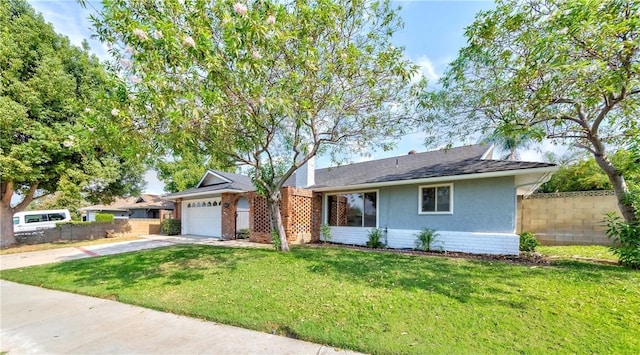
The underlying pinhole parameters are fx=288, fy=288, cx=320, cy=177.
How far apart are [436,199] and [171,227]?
16.6 m

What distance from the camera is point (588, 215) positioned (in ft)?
37.5

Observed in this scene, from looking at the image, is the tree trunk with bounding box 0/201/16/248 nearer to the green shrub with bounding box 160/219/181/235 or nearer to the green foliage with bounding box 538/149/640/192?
the green shrub with bounding box 160/219/181/235

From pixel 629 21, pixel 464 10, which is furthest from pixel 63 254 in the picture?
pixel 629 21

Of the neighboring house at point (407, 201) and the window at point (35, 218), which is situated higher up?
the neighboring house at point (407, 201)

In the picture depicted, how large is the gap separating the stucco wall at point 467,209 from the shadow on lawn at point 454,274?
214cm

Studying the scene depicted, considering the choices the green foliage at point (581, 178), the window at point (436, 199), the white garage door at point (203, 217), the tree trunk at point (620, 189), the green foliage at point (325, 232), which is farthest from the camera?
the white garage door at point (203, 217)

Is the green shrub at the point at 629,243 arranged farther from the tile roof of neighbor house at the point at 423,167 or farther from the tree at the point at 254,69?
the tree at the point at 254,69

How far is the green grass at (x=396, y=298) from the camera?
3.86 meters

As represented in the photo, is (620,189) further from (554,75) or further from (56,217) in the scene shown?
(56,217)

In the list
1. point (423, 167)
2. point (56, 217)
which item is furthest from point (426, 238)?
point (56, 217)

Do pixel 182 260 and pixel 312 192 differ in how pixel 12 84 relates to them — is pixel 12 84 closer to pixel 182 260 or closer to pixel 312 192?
pixel 182 260

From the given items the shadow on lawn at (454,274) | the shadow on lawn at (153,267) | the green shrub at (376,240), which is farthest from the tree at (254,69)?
the green shrub at (376,240)

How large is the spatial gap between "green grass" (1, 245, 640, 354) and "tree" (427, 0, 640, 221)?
406cm

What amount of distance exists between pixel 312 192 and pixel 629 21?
1121cm
